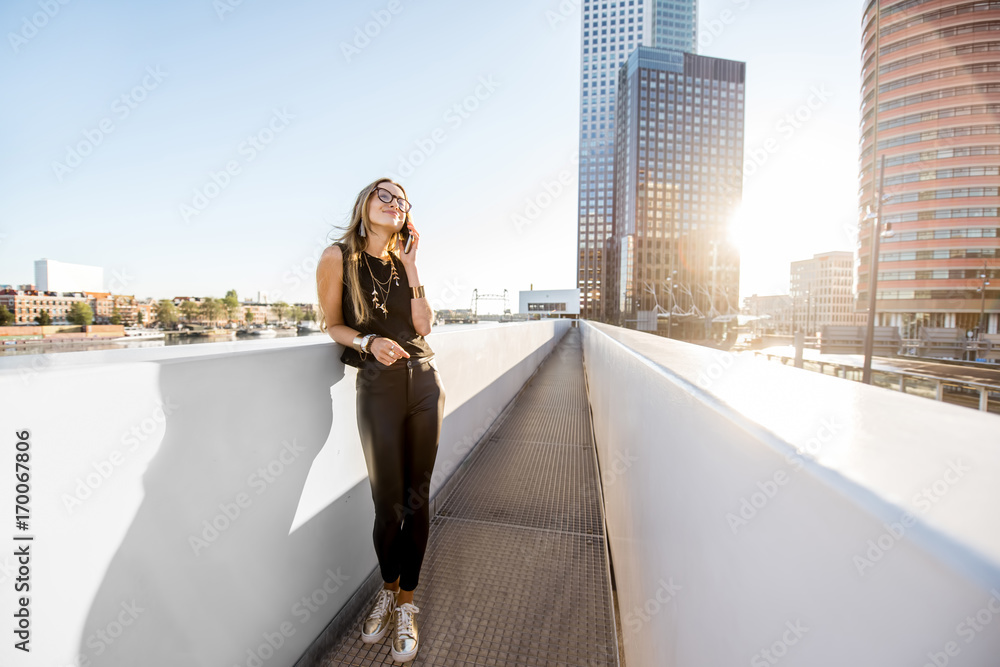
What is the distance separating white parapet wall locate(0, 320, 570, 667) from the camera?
892 millimetres

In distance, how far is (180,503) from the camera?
120 centimetres

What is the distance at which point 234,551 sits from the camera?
4.57 feet

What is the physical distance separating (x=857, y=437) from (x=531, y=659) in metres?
1.76

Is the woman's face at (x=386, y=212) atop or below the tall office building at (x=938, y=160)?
below

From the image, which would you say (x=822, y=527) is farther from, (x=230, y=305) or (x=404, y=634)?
(x=230, y=305)

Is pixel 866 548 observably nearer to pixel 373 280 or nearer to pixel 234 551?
pixel 234 551

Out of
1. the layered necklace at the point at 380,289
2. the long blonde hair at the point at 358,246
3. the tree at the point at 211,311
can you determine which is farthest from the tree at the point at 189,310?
the layered necklace at the point at 380,289

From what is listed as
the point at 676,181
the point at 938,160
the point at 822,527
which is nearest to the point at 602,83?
the point at 676,181

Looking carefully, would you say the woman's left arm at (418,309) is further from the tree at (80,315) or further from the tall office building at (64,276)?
the tree at (80,315)

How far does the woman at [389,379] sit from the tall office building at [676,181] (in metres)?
72.2

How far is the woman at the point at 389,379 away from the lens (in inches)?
71.4

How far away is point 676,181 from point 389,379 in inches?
3426

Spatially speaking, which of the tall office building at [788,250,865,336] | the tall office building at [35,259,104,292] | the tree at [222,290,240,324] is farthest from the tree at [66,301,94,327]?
the tall office building at [788,250,865,336]

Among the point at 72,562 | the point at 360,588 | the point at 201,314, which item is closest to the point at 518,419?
the point at 360,588
